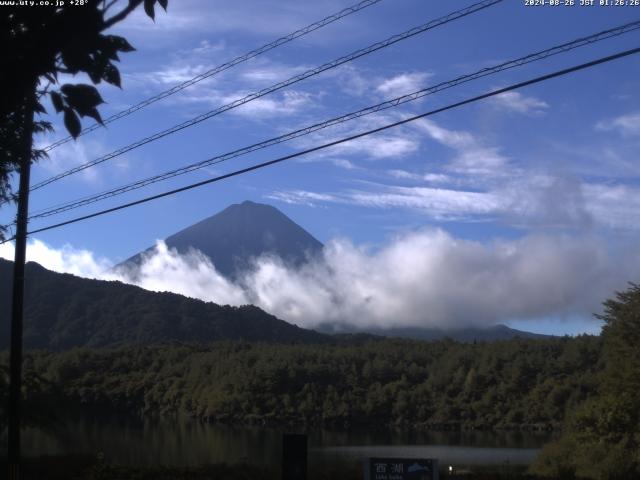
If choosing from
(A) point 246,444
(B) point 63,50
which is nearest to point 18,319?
(B) point 63,50

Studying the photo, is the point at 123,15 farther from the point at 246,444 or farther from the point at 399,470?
the point at 246,444

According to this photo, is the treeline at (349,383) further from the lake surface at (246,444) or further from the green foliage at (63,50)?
the green foliage at (63,50)

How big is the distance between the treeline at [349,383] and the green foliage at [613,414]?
37594mm

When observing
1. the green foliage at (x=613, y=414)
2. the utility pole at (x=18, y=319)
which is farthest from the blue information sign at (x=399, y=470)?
the green foliage at (x=613, y=414)

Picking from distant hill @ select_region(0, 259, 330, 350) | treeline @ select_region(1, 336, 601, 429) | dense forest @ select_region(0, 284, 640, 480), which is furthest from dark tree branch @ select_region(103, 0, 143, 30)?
distant hill @ select_region(0, 259, 330, 350)

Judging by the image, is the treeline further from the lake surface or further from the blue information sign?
the blue information sign

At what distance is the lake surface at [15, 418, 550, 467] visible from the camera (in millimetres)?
46938

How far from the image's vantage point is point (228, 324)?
170 metres

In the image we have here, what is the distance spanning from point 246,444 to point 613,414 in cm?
3189

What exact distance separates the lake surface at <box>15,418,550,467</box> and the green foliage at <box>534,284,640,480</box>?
12.5 ft

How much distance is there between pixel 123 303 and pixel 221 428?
269 ft

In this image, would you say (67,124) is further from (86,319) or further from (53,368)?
(86,319)

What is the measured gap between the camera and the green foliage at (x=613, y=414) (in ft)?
127

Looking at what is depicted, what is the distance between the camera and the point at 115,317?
159 metres
